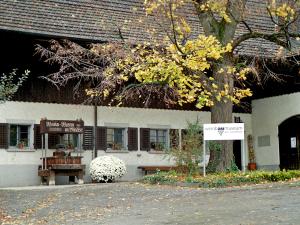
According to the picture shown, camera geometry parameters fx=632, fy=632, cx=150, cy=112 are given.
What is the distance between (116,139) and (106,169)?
2.66m

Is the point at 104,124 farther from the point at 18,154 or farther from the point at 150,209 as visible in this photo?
the point at 150,209

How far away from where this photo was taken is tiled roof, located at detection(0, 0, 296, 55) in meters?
22.6

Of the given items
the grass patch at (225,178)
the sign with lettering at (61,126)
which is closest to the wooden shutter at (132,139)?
the sign with lettering at (61,126)

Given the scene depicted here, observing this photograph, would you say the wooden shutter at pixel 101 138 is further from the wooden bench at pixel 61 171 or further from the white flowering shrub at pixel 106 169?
the wooden bench at pixel 61 171

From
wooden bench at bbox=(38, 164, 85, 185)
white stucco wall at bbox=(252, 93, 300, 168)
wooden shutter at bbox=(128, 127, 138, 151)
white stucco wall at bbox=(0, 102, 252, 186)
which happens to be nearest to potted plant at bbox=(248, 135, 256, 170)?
white stucco wall at bbox=(252, 93, 300, 168)

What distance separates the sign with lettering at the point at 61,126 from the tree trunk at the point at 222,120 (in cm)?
579

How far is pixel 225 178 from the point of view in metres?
17.4

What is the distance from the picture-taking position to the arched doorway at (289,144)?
2858cm

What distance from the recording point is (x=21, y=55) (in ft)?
76.5

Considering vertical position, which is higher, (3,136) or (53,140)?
(3,136)

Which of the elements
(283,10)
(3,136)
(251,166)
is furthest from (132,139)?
(283,10)

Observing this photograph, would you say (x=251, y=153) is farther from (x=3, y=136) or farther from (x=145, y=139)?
(x=3, y=136)

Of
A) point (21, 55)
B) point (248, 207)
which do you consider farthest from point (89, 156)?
point (248, 207)

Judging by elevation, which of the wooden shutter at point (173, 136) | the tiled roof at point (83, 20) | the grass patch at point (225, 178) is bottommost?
the grass patch at point (225, 178)
